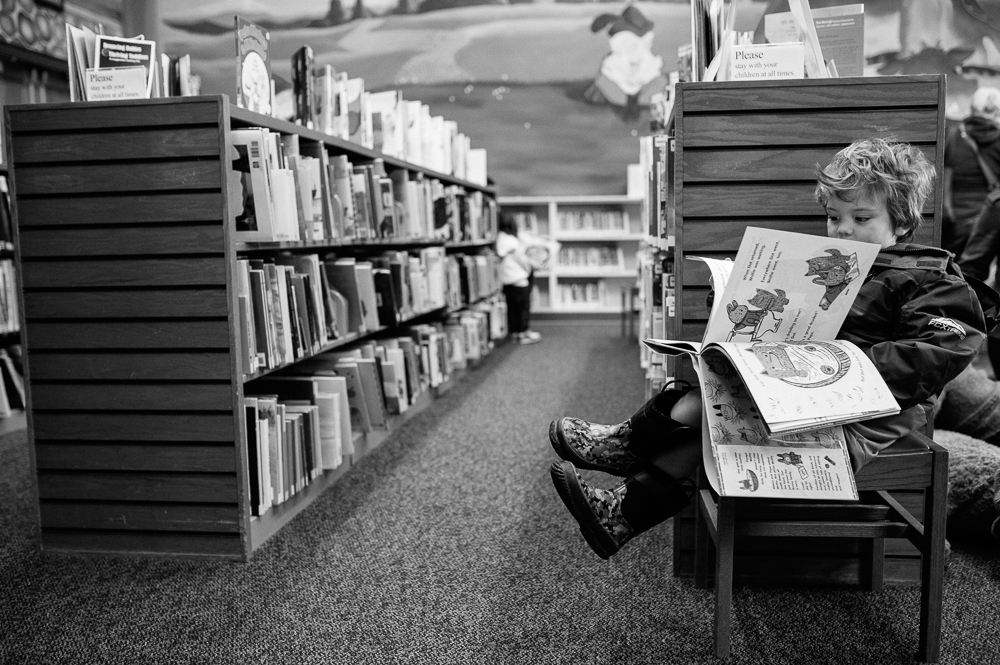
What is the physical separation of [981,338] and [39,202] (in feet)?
8.45

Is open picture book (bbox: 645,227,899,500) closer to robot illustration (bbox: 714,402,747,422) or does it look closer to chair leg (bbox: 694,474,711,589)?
robot illustration (bbox: 714,402,747,422)

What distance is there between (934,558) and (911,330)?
50 cm

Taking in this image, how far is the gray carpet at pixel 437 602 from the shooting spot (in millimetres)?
1965

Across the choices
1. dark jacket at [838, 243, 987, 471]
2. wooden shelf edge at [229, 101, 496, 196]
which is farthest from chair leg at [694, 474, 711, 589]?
wooden shelf edge at [229, 101, 496, 196]

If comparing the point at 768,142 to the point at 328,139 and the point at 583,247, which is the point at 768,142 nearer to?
the point at 328,139

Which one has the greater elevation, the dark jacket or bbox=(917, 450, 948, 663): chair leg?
the dark jacket

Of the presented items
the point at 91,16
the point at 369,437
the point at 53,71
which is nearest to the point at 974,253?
the point at 369,437

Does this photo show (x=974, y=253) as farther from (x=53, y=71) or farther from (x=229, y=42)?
(x=229, y=42)

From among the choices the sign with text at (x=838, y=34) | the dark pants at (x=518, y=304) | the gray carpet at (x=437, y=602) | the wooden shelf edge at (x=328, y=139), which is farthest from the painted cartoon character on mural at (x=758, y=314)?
the dark pants at (x=518, y=304)

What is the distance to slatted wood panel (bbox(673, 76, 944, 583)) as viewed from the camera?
2.16m

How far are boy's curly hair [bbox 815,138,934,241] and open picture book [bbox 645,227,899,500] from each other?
0.27m

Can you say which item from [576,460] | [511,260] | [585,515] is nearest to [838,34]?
[576,460]

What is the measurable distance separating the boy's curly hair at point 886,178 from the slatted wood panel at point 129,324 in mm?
1676

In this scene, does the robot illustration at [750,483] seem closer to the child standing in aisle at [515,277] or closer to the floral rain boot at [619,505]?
the floral rain boot at [619,505]
